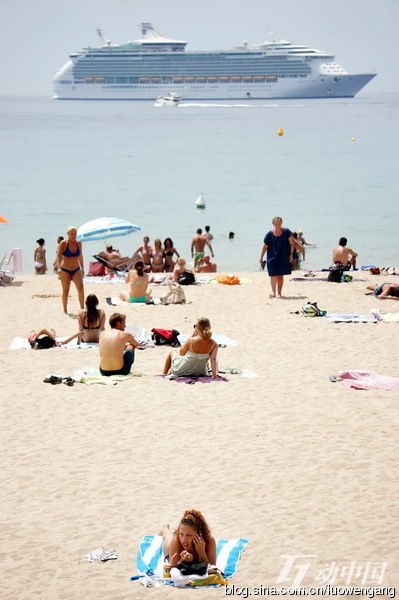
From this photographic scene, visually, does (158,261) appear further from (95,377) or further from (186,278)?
(95,377)

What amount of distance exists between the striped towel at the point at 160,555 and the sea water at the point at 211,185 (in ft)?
55.1

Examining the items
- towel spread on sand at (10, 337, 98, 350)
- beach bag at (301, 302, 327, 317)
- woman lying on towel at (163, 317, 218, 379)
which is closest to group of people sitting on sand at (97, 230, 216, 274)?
beach bag at (301, 302, 327, 317)

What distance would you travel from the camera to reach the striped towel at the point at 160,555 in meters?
5.52

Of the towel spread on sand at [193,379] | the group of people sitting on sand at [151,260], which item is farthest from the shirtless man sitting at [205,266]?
the towel spread on sand at [193,379]

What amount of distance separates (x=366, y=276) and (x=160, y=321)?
17.7 feet

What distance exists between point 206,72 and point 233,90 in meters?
4.70

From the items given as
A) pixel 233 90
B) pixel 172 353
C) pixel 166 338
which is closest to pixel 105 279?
pixel 166 338

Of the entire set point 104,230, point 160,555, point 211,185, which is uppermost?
point 211,185

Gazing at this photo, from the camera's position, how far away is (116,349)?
9391mm

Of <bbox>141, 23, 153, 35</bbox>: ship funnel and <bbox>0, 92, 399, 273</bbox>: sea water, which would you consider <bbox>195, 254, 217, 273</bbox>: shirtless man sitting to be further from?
<bbox>141, 23, 153, 35</bbox>: ship funnel

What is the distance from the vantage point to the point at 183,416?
8.30 metres

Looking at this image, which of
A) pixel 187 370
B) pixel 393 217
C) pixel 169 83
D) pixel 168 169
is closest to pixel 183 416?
pixel 187 370

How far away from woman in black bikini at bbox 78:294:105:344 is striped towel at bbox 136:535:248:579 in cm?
515

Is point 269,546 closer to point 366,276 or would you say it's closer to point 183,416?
Answer: point 183,416
